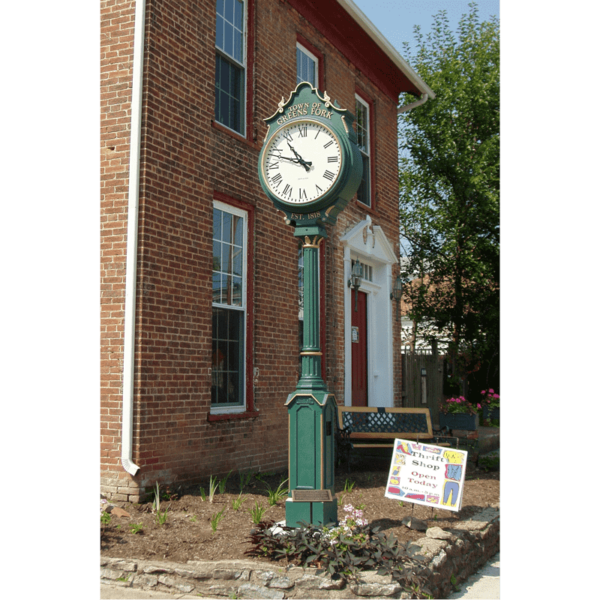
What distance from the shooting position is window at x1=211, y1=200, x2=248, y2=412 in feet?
24.7

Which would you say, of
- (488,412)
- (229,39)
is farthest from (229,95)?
(488,412)

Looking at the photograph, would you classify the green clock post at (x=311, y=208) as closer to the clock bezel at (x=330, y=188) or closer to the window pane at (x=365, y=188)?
the clock bezel at (x=330, y=188)

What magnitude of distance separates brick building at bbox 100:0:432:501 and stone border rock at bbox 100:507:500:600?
1696mm

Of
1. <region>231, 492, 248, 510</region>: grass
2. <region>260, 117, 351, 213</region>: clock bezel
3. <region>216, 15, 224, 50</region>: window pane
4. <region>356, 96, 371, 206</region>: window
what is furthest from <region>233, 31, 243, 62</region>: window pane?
<region>231, 492, 248, 510</region>: grass

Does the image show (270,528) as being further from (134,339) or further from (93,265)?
(93,265)

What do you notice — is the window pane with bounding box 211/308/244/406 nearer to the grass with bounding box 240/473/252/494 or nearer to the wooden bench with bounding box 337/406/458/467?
the grass with bounding box 240/473/252/494

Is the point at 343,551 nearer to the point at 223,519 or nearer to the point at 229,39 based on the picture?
the point at 223,519

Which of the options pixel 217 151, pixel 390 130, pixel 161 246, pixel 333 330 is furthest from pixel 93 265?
pixel 390 130

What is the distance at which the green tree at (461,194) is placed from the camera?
14625mm

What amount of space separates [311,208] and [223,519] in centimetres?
284

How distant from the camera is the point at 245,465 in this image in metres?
7.66

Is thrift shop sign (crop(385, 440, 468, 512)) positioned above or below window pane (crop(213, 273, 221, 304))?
below

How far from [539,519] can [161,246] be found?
4827mm

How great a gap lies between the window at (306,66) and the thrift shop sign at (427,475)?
21.4 feet
